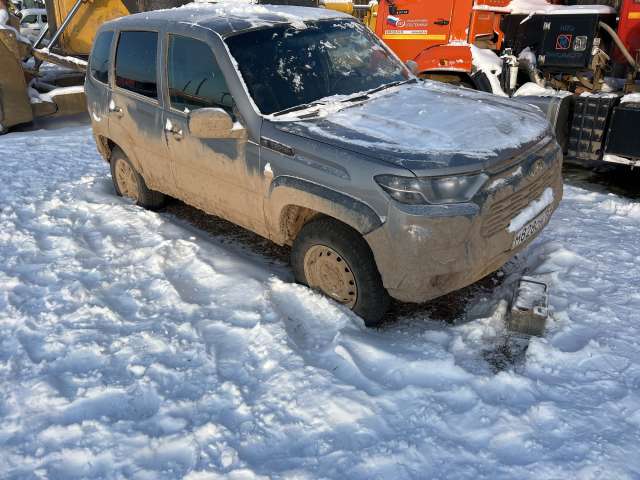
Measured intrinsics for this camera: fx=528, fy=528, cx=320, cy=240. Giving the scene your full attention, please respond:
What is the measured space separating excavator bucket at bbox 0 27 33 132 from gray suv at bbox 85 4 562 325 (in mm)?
4592

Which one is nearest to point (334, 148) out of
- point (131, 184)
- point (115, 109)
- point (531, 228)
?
point (531, 228)

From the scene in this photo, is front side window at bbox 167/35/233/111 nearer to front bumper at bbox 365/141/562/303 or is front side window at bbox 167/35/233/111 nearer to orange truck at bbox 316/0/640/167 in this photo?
front bumper at bbox 365/141/562/303

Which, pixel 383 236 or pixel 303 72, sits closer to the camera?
pixel 383 236

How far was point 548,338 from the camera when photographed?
3.43 m

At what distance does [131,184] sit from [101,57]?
52.1 inches

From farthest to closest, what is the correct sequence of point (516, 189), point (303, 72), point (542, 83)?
point (542, 83) → point (303, 72) → point (516, 189)

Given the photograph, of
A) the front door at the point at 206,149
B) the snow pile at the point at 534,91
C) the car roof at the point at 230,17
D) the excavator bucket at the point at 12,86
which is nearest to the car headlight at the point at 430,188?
the front door at the point at 206,149

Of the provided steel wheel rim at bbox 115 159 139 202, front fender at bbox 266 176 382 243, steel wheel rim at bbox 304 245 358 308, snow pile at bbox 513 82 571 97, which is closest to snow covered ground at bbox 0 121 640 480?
steel wheel rim at bbox 304 245 358 308

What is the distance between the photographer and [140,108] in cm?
479

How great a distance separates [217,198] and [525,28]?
17.3 feet

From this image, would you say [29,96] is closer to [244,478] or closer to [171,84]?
[171,84]

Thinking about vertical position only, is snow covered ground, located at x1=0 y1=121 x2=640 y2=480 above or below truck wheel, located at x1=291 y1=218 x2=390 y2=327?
below

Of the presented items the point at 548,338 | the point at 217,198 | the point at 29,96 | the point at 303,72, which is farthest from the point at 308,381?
the point at 29,96

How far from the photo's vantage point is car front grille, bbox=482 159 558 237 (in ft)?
10.4
